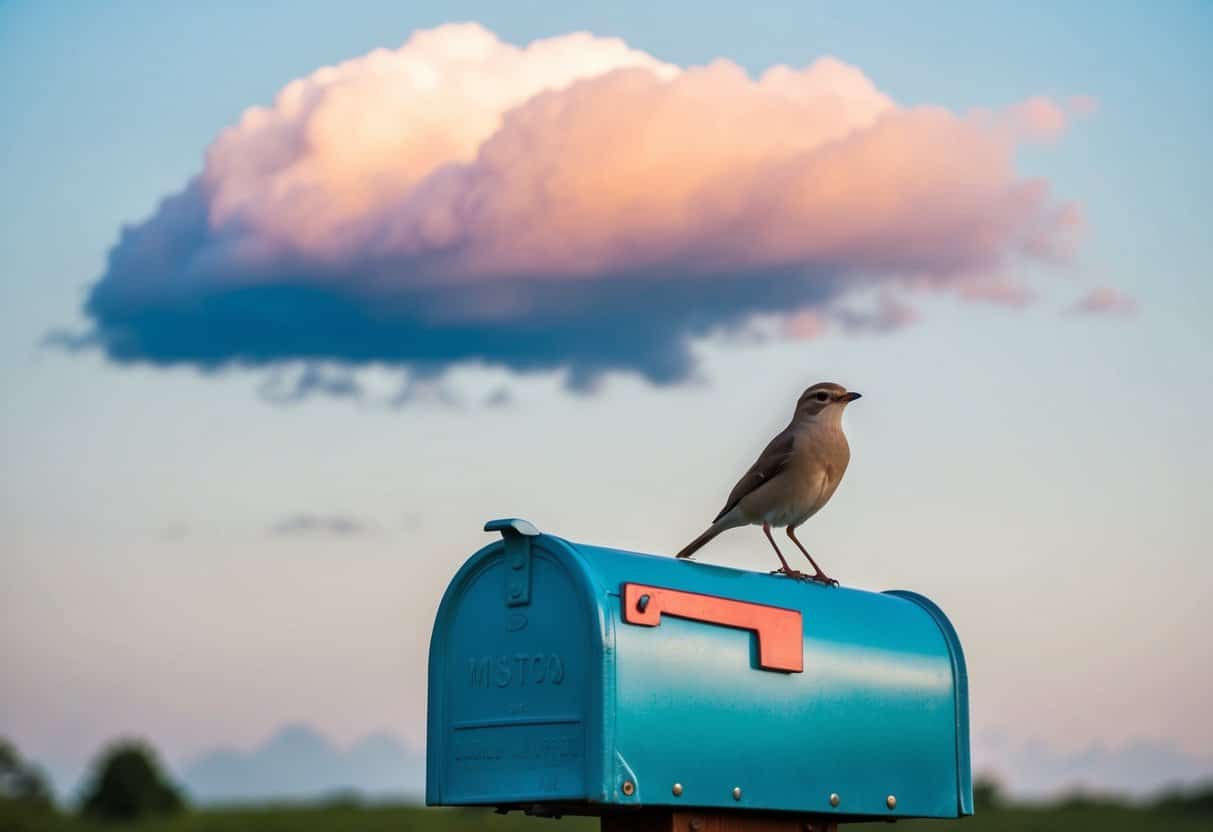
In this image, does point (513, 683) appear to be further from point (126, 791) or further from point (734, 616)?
point (126, 791)

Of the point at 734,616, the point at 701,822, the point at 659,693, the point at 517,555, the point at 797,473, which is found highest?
the point at 797,473

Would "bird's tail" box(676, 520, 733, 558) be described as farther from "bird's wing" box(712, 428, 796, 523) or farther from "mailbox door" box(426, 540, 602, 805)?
"mailbox door" box(426, 540, 602, 805)

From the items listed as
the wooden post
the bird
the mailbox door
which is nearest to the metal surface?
the mailbox door

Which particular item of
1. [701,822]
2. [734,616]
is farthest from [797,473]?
[701,822]

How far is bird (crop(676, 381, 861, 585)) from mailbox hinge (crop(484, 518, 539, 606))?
8.32 ft

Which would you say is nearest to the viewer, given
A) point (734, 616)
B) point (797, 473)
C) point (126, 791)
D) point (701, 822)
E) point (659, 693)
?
point (659, 693)

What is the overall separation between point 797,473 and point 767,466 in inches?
7.8

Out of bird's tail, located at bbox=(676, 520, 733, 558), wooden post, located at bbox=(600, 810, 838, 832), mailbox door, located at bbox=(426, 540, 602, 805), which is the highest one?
bird's tail, located at bbox=(676, 520, 733, 558)

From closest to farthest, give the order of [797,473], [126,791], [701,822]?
[701,822] < [797,473] < [126,791]

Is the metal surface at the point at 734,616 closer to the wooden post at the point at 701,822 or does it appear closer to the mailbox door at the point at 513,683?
the mailbox door at the point at 513,683

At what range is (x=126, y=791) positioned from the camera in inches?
1064

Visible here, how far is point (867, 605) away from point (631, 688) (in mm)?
1894

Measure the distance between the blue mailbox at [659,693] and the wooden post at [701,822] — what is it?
0.45 feet

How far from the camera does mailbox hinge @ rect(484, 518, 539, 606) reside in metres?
6.50
